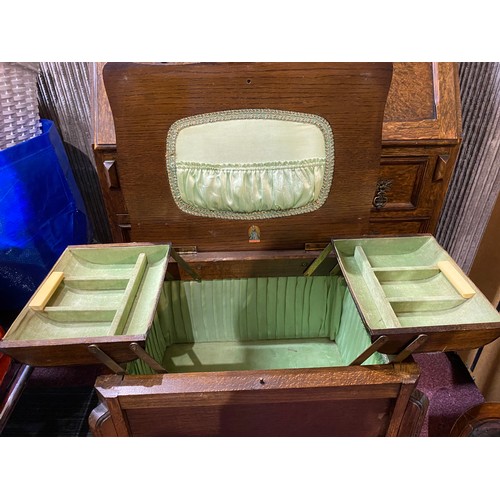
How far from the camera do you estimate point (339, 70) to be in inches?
48.1

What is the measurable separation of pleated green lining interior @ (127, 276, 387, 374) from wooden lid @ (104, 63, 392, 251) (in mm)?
258

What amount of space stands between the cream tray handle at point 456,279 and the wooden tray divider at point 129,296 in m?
1.06

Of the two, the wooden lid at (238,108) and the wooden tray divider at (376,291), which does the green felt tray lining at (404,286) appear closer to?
the wooden tray divider at (376,291)

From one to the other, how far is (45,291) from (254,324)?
2.78 ft

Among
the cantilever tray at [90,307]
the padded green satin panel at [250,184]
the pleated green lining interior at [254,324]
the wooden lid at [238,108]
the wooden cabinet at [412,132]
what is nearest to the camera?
the cantilever tray at [90,307]

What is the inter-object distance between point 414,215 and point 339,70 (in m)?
0.76

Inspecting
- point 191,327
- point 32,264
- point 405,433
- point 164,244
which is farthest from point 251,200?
point 32,264

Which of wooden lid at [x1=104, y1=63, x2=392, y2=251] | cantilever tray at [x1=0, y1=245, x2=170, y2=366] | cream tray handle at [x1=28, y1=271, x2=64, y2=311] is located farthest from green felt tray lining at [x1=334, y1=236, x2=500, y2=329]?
cream tray handle at [x1=28, y1=271, x2=64, y2=311]

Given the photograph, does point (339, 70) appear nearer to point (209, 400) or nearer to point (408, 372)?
point (408, 372)

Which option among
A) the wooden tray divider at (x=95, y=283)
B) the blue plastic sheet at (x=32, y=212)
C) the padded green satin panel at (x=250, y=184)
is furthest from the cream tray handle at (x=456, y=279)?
the blue plastic sheet at (x=32, y=212)

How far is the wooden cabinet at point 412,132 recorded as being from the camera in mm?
1507

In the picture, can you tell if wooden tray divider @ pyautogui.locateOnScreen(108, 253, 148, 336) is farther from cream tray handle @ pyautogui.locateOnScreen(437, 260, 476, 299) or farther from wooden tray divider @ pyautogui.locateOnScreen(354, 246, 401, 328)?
cream tray handle @ pyautogui.locateOnScreen(437, 260, 476, 299)

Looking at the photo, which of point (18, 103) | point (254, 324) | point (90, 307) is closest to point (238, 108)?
point (90, 307)

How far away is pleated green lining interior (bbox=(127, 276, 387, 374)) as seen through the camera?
1.65 m
